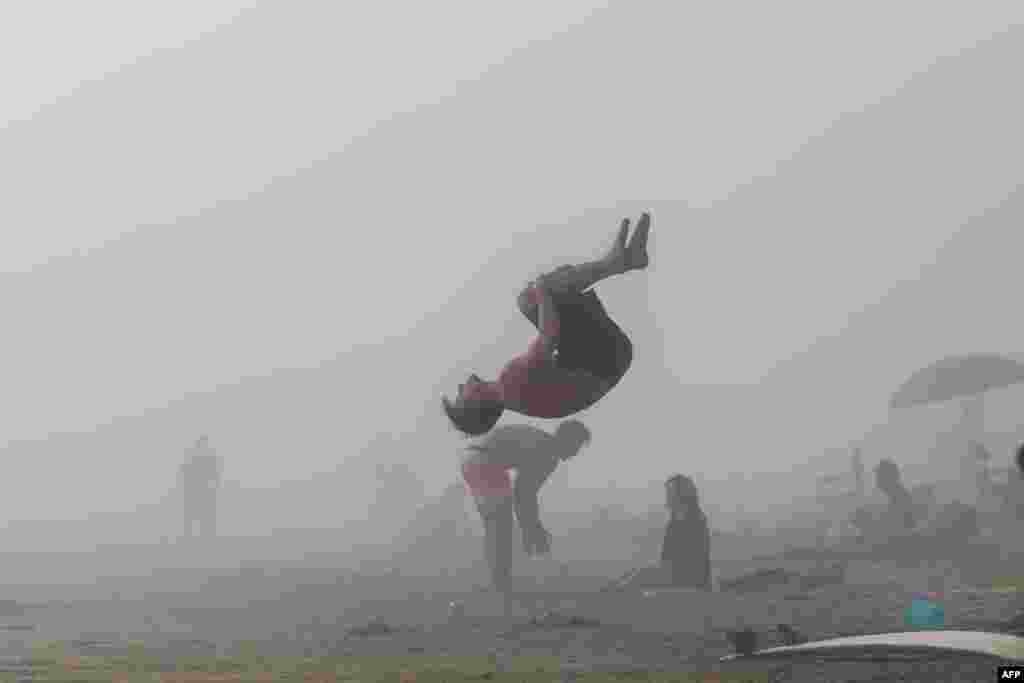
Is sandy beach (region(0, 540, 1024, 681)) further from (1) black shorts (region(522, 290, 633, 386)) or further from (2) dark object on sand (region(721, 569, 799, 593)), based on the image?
(1) black shorts (region(522, 290, 633, 386))

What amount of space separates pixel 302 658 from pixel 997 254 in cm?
14213

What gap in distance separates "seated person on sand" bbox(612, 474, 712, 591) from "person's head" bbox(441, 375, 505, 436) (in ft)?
22.8

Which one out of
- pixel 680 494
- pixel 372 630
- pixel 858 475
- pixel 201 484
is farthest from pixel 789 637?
pixel 201 484

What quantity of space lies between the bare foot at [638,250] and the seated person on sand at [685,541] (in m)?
7.08

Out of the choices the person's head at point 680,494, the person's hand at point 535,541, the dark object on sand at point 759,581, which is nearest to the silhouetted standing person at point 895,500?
the dark object on sand at point 759,581

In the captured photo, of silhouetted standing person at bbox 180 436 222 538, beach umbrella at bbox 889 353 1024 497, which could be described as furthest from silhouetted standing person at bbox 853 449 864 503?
silhouetted standing person at bbox 180 436 222 538

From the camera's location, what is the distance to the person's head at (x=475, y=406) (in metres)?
6.95

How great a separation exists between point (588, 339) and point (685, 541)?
7.44 m

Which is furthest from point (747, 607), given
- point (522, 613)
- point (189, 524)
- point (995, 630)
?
point (189, 524)

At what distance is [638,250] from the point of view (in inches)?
274

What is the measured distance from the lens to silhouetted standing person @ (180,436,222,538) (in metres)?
30.2

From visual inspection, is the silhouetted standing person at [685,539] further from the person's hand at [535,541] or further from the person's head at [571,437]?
the person's hand at [535,541]

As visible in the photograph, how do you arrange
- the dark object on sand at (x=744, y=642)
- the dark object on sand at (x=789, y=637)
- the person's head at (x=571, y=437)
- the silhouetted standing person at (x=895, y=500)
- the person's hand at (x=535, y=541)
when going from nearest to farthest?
1. the dark object on sand at (x=744, y=642)
2. the dark object on sand at (x=789, y=637)
3. the person's head at (x=571, y=437)
4. the person's hand at (x=535, y=541)
5. the silhouetted standing person at (x=895, y=500)

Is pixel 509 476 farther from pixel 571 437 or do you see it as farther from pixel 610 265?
pixel 610 265
